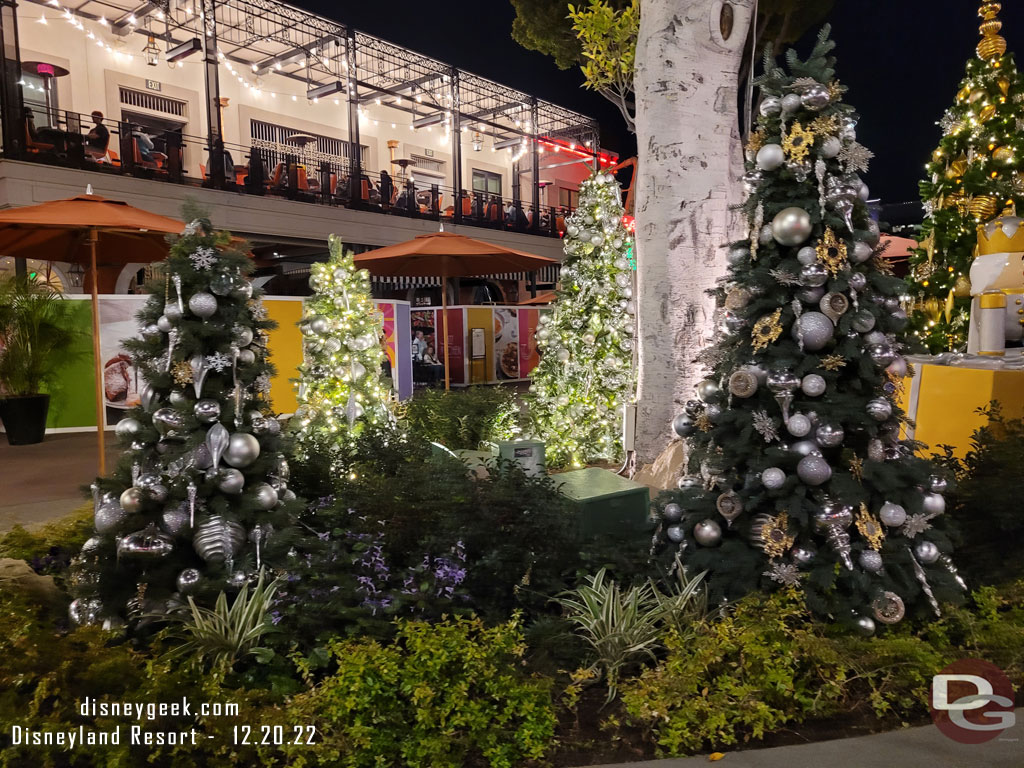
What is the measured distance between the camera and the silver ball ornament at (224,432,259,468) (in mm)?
3441

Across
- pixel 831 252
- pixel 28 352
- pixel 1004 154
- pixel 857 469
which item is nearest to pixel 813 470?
pixel 857 469

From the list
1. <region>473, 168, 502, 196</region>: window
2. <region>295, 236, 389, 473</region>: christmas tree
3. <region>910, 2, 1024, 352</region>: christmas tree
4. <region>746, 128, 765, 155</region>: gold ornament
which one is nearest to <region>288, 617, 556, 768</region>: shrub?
<region>746, 128, 765, 155</region>: gold ornament

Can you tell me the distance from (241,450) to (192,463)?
9.9 inches

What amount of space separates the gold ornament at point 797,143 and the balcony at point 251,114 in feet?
28.0

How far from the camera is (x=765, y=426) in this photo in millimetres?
3215

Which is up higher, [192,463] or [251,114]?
[251,114]

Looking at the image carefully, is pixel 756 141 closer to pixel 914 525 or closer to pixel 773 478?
pixel 773 478

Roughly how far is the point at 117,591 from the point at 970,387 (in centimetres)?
583

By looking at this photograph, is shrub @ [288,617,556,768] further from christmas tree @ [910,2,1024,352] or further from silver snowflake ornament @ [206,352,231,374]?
christmas tree @ [910,2,1024,352]

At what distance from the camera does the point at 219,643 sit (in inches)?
109

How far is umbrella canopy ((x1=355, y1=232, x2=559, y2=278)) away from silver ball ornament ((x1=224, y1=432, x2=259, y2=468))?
19.0 feet

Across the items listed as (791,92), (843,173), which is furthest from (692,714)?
(791,92)

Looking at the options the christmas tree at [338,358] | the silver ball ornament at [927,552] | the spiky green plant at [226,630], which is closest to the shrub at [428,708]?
the spiky green plant at [226,630]

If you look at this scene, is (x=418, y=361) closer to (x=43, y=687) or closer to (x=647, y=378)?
(x=647, y=378)
